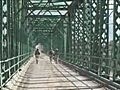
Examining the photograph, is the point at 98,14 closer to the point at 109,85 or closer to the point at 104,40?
the point at 104,40

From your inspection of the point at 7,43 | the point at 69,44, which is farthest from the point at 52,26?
the point at 7,43

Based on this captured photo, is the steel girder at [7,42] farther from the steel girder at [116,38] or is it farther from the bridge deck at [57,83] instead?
the steel girder at [116,38]

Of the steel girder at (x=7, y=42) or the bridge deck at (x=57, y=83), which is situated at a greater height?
the steel girder at (x=7, y=42)

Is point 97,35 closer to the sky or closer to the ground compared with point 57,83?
closer to the sky

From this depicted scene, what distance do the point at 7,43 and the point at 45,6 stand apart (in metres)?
20.5

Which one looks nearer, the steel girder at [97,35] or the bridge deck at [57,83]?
the bridge deck at [57,83]

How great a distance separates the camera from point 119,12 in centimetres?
1504

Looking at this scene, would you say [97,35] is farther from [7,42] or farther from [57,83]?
[7,42]

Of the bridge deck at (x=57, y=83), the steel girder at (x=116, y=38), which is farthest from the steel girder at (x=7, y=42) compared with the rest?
the steel girder at (x=116, y=38)

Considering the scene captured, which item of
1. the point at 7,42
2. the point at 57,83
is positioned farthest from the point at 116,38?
the point at 7,42

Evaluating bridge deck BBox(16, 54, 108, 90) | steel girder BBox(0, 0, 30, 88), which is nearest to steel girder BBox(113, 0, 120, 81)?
bridge deck BBox(16, 54, 108, 90)

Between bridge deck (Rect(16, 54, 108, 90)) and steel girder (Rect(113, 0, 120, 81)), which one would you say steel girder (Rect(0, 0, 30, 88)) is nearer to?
bridge deck (Rect(16, 54, 108, 90))

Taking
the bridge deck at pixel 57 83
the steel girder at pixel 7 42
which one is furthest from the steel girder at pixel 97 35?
the steel girder at pixel 7 42

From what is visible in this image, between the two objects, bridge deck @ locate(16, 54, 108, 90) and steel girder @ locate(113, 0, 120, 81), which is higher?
steel girder @ locate(113, 0, 120, 81)
